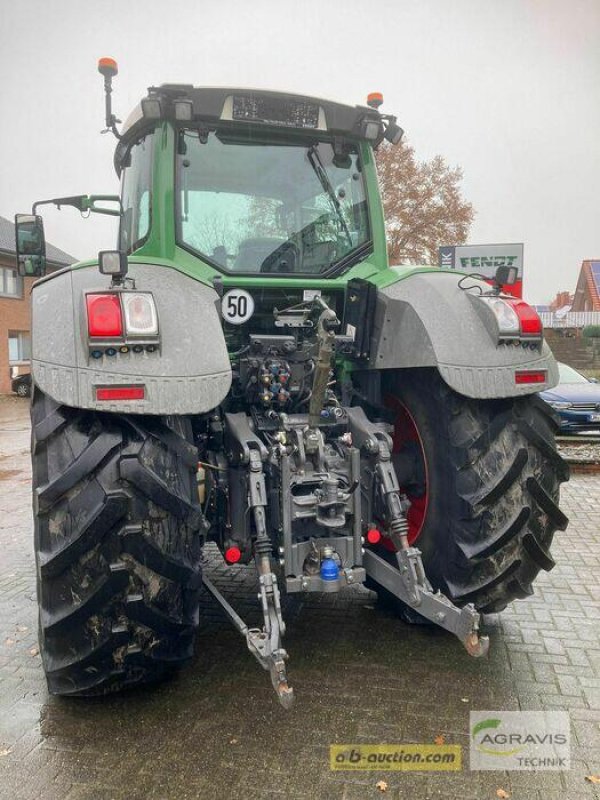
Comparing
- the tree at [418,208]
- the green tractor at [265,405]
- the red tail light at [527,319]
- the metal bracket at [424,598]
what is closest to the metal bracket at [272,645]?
the green tractor at [265,405]

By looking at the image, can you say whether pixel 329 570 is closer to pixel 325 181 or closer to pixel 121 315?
pixel 121 315

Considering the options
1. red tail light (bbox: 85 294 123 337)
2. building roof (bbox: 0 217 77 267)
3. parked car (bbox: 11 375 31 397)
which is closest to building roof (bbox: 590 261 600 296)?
building roof (bbox: 0 217 77 267)

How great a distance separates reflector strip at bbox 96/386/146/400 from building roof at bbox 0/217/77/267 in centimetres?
2951

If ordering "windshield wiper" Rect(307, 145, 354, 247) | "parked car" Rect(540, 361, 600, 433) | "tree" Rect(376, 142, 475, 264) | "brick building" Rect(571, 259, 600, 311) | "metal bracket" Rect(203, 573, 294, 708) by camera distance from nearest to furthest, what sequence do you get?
"metal bracket" Rect(203, 573, 294, 708) < "windshield wiper" Rect(307, 145, 354, 247) < "parked car" Rect(540, 361, 600, 433) < "tree" Rect(376, 142, 475, 264) < "brick building" Rect(571, 259, 600, 311)

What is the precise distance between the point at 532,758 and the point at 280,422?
184cm

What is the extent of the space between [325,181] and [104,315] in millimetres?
1849

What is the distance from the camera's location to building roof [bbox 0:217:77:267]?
3030 cm

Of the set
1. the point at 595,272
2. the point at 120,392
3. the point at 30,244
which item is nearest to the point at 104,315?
the point at 120,392

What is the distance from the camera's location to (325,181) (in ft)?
13.1

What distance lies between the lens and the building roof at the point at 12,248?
30297mm

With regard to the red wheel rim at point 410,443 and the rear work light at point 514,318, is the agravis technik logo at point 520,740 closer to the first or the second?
the red wheel rim at point 410,443

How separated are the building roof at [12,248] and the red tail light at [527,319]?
2957 cm

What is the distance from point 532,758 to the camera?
8.82 ft

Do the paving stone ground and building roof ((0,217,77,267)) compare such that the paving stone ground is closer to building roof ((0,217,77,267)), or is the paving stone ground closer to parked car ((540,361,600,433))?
parked car ((540,361,600,433))
